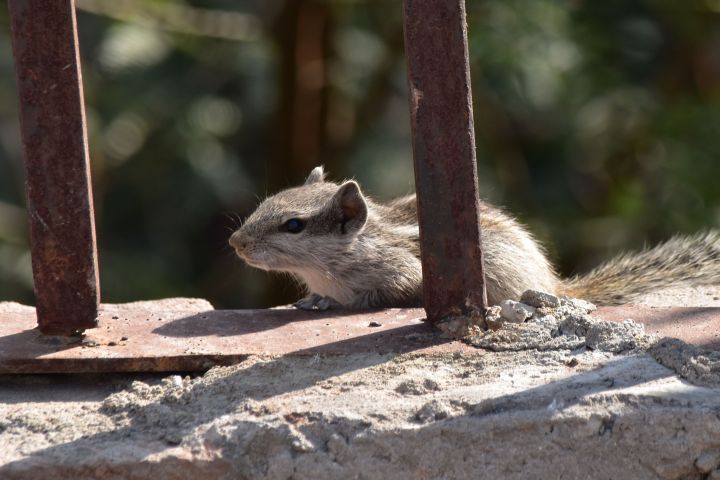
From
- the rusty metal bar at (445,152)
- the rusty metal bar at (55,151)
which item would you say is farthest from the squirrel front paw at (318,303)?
the rusty metal bar at (55,151)

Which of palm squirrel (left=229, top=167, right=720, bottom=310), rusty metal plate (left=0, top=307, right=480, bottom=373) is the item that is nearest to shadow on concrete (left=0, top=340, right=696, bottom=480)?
rusty metal plate (left=0, top=307, right=480, bottom=373)

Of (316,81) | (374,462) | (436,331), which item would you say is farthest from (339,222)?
(316,81)

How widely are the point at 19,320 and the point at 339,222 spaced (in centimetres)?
146

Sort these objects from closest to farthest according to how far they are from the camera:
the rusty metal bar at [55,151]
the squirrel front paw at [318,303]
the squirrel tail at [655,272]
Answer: the rusty metal bar at [55,151] < the squirrel front paw at [318,303] < the squirrel tail at [655,272]

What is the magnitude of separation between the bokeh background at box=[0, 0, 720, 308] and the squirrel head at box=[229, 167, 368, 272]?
9.22 ft

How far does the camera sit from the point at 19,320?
8.89 ft

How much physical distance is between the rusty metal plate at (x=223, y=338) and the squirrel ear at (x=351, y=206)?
46.6 inches

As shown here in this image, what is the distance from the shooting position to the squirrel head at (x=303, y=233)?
154 inches

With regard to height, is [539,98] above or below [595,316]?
above

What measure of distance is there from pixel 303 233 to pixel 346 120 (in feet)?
12.7

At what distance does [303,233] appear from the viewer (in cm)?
399

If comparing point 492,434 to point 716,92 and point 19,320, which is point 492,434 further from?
point 716,92

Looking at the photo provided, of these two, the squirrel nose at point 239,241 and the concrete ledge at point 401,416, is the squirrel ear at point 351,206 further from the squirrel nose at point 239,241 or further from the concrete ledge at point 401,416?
the concrete ledge at point 401,416

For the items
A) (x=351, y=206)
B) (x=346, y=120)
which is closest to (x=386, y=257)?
(x=351, y=206)
